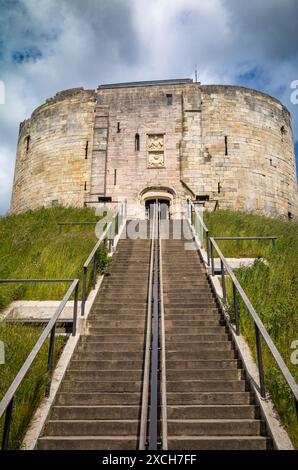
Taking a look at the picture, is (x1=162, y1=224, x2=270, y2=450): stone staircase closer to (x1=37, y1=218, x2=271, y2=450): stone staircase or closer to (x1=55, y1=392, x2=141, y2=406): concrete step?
(x1=37, y1=218, x2=271, y2=450): stone staircase

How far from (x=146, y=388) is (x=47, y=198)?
15.8 meters

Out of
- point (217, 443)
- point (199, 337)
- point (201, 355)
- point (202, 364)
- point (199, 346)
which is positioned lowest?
point (217, 443)

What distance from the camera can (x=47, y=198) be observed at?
18406 millimetres

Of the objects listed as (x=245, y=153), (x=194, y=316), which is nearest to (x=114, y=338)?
(x=194, y=316)

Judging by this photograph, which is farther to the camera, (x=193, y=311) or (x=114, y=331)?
(x=193, y=311)

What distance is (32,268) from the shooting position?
7621 millimetres

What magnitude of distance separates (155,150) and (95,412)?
1490 centimetres

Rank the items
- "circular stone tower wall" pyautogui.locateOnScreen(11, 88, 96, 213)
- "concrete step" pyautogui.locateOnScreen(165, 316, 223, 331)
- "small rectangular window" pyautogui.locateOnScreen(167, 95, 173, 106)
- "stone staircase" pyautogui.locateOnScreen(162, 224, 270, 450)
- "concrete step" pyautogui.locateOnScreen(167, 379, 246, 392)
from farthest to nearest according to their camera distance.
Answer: "small rectangular window" pyautogui.locateOnScreen(167, 95, 173, 106) → "circular stone tower wall" pyautogui.locateOnScreen(11, 88, 96, 213) → "concrete step" pyautogui.locateOnScreen(165, 316, 223, 331) → "concrete step" pyautogui.locateOnScreen(167, 379, 246, 392) → "stone staircase" pyautogui.locateOnScreen(162, 224, 270, 450)

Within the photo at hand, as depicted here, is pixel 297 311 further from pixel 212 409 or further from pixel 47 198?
pixel 47 198

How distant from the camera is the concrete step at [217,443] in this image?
3.32 m

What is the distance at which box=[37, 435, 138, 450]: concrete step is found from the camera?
336cm

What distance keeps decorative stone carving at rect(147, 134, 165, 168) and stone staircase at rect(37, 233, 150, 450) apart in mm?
11519

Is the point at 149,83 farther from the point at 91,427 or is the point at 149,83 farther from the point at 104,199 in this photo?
the point at 91,427

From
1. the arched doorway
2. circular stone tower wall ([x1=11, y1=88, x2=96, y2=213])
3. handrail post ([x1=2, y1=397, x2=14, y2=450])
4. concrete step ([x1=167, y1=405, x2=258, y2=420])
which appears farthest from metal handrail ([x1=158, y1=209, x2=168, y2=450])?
circular stone tower wall ([x1=11, y1=88, x2=96, y2=213])
